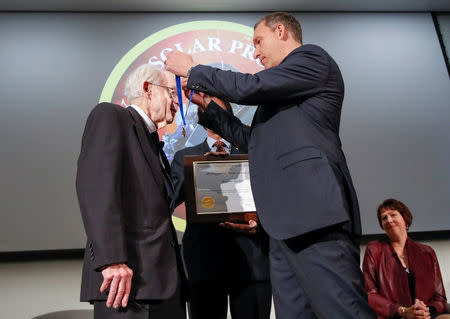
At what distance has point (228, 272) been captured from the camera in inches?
74.6

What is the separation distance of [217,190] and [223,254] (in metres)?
0.33

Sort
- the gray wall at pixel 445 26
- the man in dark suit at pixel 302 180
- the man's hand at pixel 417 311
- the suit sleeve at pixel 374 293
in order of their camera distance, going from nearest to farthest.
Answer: the man in dark suit at pixel 302 180 < the man's hand at pixel 417 311 < the suit sleeve at pixel 374 293 < the gray wall at pixel 445 26

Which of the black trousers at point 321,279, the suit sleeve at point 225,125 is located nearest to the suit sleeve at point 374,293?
the black trousers at point 321,279

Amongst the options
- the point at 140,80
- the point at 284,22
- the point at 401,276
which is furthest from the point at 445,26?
the point at 140,80

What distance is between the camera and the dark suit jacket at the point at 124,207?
44.2 inches

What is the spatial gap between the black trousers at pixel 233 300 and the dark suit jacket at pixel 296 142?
69 cm

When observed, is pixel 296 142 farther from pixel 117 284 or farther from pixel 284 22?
pixel 117 284

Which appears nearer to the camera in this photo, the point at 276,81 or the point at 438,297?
the point at 276,81

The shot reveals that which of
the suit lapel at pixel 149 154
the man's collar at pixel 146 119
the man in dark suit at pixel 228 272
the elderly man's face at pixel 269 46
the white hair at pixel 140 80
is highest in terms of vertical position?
the elderly man's face at pixel 269 46

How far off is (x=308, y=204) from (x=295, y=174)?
11 centimetres

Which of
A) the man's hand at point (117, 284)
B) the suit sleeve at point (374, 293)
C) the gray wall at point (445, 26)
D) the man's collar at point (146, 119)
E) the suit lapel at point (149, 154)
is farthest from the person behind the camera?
the gray wall at point (445, 26)

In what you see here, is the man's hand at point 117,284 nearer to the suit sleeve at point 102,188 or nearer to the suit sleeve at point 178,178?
the suit sleeve at point 102,188

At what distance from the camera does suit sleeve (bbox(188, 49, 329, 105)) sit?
55.3 inches

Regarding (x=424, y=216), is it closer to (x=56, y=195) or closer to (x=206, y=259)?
(x=206, y=259)
